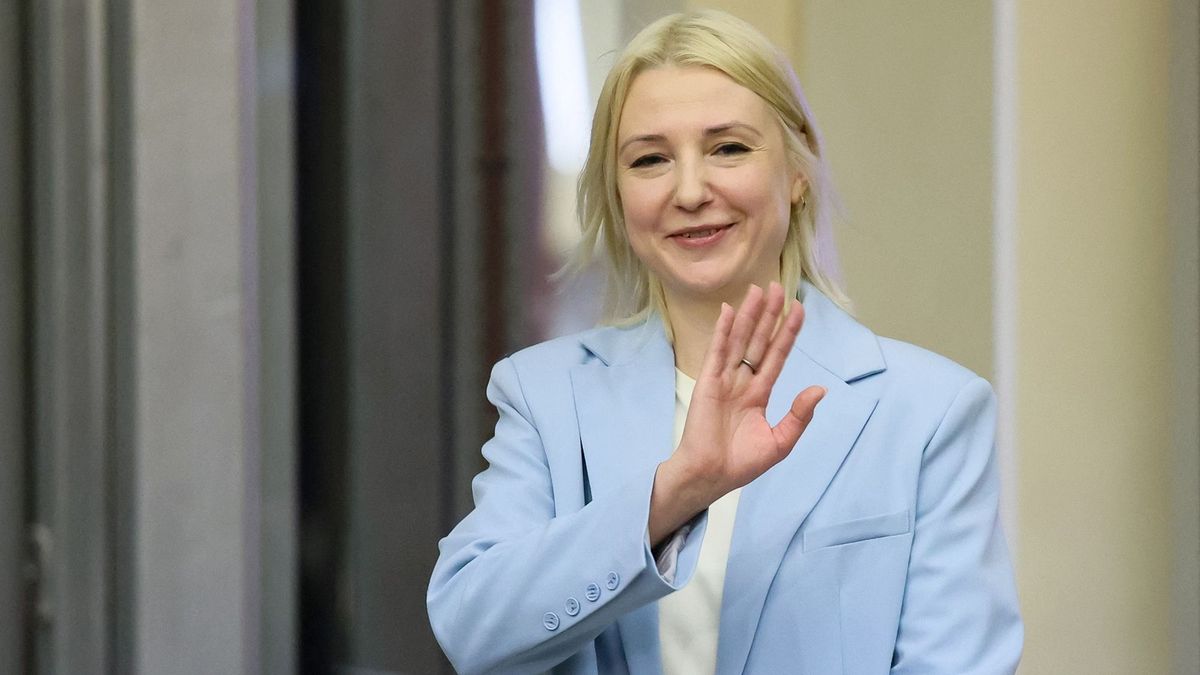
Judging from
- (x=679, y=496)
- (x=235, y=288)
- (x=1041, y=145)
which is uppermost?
(x=1041, y=145)

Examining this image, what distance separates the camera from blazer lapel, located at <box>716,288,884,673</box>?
1407mm

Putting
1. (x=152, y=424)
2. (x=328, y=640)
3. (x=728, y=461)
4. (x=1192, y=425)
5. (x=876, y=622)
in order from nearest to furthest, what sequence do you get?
(x=728, y=461)
(x=876, y=622)
(x=152, y=424)
(x=328, y=640)
(x=1192, y=425)

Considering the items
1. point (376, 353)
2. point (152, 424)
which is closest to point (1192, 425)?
point (376, 353)

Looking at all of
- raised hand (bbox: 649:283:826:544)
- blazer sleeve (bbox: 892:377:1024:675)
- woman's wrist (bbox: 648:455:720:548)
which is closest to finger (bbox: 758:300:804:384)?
raised hand (bbox: 649:283:826:544)

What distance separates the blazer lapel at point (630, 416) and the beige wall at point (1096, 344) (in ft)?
4.76

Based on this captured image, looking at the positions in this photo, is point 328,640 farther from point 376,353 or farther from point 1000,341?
point 1000,341

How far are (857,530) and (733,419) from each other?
0.68ft

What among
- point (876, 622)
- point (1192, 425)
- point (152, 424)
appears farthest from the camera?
point (1192, 425)

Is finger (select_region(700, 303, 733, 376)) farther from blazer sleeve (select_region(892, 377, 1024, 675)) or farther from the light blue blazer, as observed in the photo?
blazer sleeve (select_region(892, 377, 1024, 675))

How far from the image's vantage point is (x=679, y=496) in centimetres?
131

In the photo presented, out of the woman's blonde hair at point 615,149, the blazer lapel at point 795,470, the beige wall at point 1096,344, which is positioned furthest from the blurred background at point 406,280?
the blazer lapel at point 795,470

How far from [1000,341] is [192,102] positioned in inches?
64.8

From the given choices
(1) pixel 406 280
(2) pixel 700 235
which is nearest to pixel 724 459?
(2) pixel 700 235

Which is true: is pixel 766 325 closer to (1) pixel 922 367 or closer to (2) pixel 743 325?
(2) pixel 743 325
